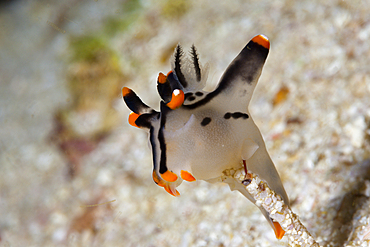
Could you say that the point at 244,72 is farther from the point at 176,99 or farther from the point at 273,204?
the point at 273,204

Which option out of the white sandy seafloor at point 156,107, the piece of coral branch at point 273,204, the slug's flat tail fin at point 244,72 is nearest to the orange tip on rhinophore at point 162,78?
the slug's flat tail fin at point 244,72

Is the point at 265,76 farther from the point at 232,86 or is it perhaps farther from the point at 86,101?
the point at 86,101

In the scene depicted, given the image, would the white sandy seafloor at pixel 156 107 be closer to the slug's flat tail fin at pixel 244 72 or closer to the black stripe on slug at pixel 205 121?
the slug's flat tail fin at pixel 244 72

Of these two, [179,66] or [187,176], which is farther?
[179,66]

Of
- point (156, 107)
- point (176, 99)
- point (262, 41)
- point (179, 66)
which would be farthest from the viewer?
point (156, 107)

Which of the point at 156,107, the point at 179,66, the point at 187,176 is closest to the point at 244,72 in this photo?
the point at 179,66

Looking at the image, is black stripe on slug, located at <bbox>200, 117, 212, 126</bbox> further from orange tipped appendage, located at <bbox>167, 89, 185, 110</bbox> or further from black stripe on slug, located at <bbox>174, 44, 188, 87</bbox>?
black stripe on slug, located at <bbox>174, 44, 188, 87</bbox>

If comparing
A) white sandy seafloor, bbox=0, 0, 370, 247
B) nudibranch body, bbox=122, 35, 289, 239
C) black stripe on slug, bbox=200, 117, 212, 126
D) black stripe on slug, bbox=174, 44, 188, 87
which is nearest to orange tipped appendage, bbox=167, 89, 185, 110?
nudibranch body, bbox=122, 35, 289, 239

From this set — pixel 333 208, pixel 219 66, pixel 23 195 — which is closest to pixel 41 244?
pixel 23 195
